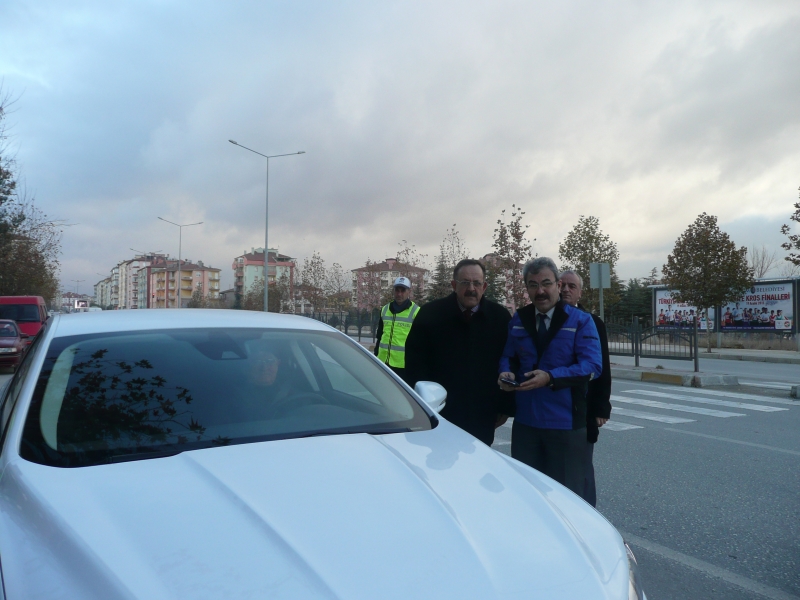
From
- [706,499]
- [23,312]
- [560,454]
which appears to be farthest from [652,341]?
[23,312]

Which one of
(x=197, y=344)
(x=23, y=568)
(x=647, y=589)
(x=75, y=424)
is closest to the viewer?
(x=23, y=568)

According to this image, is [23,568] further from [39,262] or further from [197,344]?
[39,262]

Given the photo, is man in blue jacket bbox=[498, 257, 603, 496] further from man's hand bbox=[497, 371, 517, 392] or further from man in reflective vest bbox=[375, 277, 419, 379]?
man in reflective vest bbox=[375, 277, 419, 379]

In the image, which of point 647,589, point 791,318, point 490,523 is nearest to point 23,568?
point 490,523

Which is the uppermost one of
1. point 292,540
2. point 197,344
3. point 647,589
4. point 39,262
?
point 39,262

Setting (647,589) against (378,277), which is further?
(378,277)

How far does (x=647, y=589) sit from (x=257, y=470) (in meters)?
2.48

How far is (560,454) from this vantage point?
3.51 m

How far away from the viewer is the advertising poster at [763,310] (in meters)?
32.1

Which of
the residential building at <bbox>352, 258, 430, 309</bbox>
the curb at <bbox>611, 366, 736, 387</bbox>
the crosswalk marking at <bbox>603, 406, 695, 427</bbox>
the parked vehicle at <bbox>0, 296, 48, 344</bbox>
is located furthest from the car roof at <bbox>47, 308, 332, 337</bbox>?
the residential building at <bbox>352, 258, 430, 309</bbox>

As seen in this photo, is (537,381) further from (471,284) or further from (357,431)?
(357,431)

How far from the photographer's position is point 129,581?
143 cm

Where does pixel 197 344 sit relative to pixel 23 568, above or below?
above

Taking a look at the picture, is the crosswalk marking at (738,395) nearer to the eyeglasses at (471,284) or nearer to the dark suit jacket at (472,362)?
the dark suit jacket at (472,362)
